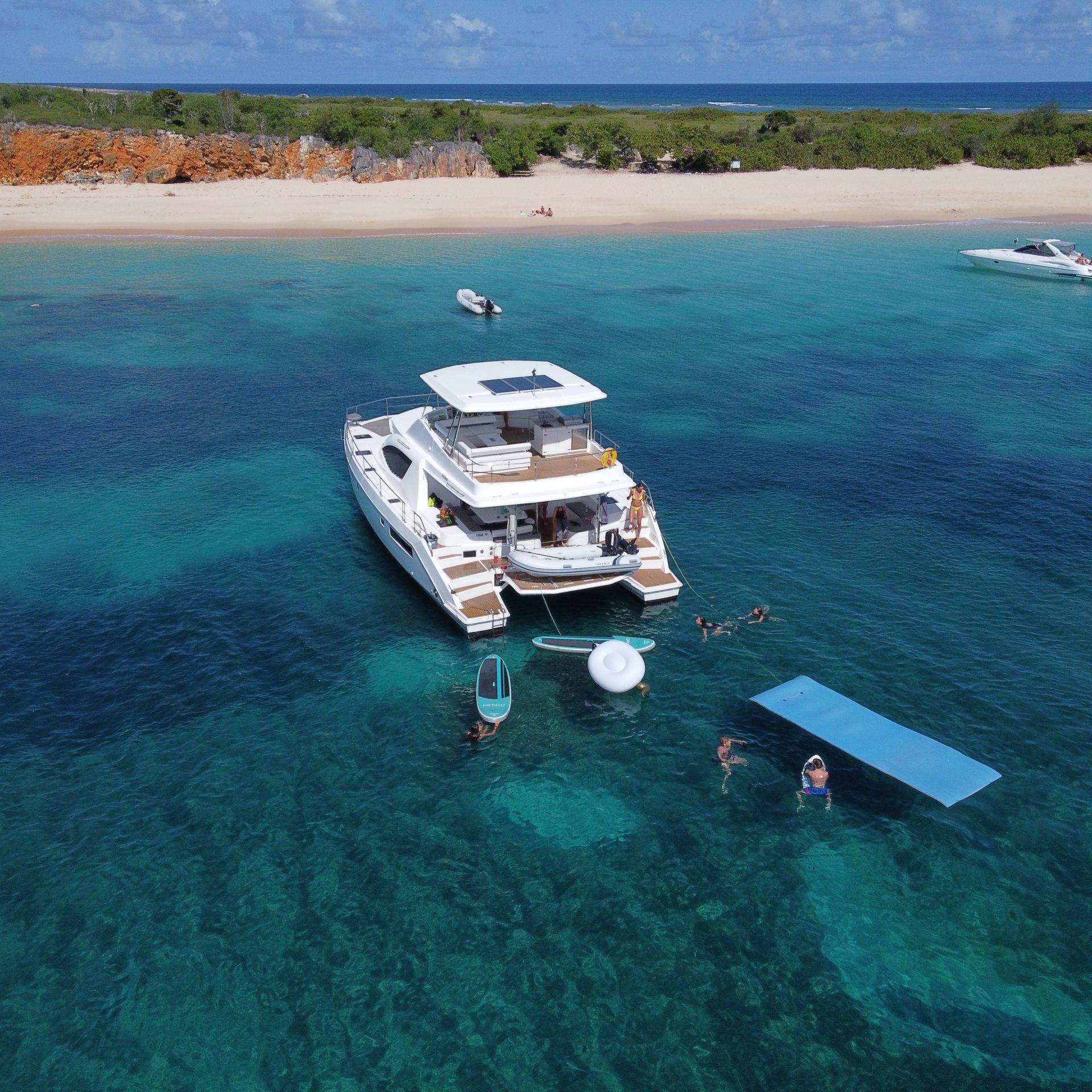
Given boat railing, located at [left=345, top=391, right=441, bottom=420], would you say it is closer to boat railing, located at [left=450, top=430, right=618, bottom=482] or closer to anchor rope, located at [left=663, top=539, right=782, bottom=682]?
boat railing, located at [left=450, top=430, right=618, bottom=482]

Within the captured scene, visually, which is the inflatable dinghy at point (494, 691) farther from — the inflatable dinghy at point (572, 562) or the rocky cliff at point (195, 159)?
the rocky cliff at point (195, 159)

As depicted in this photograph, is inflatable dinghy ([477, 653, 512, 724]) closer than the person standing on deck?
Yes

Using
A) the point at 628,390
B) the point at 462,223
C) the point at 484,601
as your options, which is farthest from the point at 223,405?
the point at 462,223

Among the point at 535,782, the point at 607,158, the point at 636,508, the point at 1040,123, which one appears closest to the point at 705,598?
the point at 636,508

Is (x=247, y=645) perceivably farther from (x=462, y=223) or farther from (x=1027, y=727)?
(x=462, y=223)

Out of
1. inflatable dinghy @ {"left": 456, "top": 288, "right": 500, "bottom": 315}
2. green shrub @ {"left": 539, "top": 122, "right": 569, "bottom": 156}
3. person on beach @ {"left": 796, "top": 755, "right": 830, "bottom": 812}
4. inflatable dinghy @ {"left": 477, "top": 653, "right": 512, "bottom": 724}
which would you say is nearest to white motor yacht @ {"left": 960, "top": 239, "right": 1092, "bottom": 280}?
inflatable dinghy @ {"left": 456, "top": 288, "right": 500, "bottom": 315}

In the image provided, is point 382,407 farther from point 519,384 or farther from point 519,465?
point 519,465
